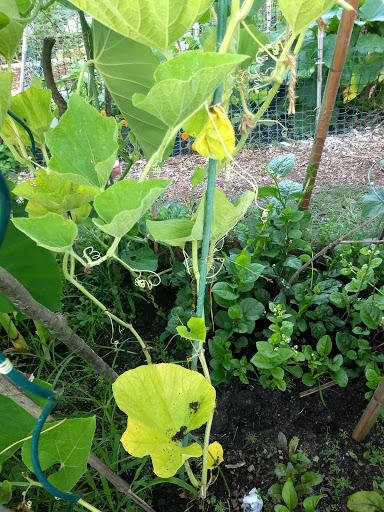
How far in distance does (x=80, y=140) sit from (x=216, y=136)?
0.55 ft

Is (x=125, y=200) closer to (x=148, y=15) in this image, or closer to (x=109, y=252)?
(x=109, y=252)

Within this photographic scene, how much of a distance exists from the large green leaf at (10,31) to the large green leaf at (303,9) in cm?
41

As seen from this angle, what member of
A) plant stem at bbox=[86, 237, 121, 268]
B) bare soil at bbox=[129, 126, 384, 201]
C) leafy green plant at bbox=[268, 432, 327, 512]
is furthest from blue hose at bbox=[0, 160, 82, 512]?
bare soil at bbox=[129, 126, 384, 201]

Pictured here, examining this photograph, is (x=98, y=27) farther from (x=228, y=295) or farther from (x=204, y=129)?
(x=228, y=295)

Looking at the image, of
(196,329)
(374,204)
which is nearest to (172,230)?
(196,329)

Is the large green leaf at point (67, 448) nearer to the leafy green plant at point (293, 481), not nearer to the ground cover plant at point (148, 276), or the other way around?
the ground cover plant at point (148, 276)

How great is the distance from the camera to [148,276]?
80cm

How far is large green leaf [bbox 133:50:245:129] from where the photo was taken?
34cm

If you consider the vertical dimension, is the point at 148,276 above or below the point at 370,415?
above

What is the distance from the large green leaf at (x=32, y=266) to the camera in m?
0.72

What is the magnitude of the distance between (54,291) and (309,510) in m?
0.75

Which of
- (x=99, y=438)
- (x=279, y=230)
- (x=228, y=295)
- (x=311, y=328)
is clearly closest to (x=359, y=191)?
(x=279, y=230)

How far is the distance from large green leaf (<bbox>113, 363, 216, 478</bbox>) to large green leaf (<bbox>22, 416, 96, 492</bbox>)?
0.06 meters

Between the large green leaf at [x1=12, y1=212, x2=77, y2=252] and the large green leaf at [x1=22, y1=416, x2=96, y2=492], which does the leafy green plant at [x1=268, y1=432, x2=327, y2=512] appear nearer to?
the large green leaf at [x1=22, y1=416, x2=96, y2=492]
